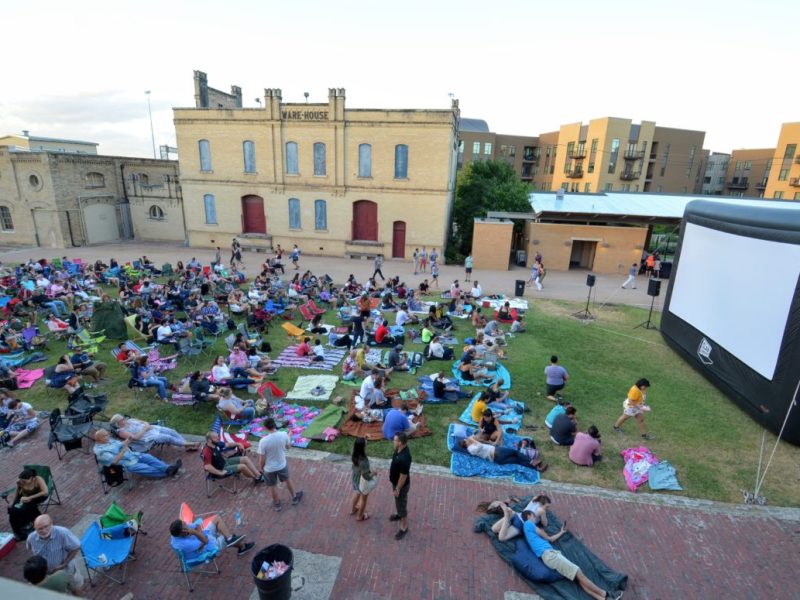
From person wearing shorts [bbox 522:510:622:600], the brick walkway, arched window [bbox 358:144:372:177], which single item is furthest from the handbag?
arched window [bbox 358:144:372:177]

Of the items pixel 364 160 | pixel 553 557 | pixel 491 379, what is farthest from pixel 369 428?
pixel 364 160

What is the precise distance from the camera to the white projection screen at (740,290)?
392 inches

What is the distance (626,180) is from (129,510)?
59.3m

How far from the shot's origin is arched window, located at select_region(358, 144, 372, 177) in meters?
28.2

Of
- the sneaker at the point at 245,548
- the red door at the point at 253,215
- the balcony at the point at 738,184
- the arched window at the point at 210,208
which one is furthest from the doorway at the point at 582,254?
the balcony at the point at 738,184

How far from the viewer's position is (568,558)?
21.2 feet

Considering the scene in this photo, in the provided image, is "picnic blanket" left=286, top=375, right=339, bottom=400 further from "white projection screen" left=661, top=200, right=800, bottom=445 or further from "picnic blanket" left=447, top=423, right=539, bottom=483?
"white projection screen" left=661, top=200, right=800, bottom=445

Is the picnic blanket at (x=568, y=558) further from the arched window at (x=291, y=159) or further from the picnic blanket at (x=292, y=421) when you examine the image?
the arched window at (x=291, y=159)

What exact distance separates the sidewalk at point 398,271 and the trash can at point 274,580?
17.8m

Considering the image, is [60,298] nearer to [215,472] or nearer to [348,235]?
[215,472]

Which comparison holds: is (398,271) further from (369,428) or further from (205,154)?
(369,428)

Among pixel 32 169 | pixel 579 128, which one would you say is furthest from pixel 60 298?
pixel 579 128

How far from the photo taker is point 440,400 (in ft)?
36.1

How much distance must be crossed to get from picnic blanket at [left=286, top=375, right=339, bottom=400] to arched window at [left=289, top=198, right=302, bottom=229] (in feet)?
67.2
